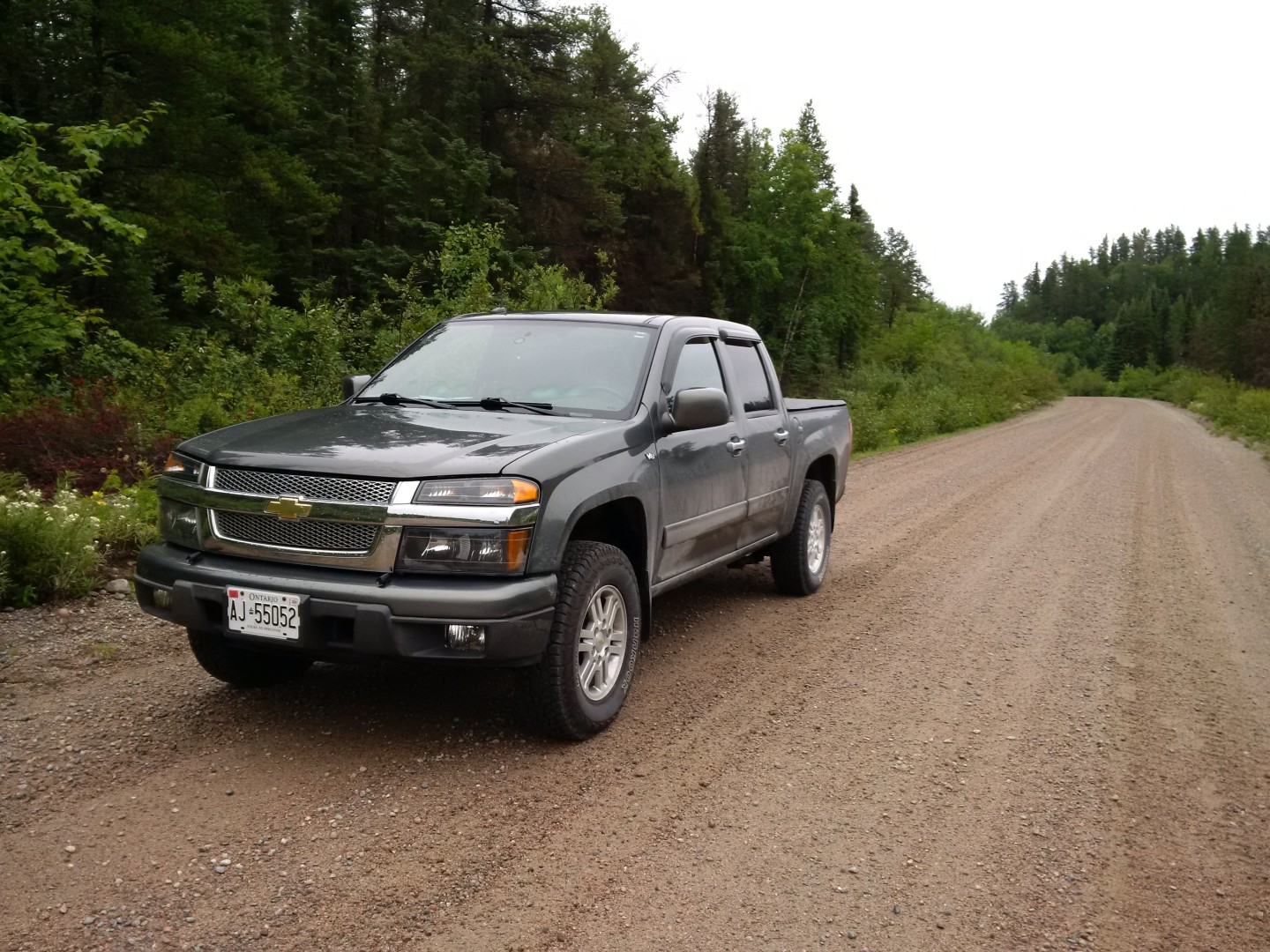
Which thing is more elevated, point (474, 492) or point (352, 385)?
point (352, 385)

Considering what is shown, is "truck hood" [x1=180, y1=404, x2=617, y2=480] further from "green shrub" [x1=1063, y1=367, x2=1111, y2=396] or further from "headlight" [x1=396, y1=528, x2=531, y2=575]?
"green shrub" [x1=1063, y1=367, x2=1111, y2=396]

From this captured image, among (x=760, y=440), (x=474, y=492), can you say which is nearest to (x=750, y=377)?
(x=760, y=440)

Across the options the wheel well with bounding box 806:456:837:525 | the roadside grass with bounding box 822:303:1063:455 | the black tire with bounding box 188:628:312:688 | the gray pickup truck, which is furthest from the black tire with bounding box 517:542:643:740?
the roadside grass with bounding box 822:303:1063:455

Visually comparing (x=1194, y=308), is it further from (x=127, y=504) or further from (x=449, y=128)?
(x=127, y=504)

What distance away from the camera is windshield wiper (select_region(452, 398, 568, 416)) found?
486cm

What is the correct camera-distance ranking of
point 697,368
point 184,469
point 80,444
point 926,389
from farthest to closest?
point 926,389, point 80,444, point 697,368, point 184,469

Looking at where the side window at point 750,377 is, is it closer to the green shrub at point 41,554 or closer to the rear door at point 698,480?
the rear door at point 698,480

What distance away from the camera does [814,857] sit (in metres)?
3.40

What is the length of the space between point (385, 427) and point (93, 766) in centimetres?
177

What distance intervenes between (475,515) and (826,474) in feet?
14.3

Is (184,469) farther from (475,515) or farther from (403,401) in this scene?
(475,515)

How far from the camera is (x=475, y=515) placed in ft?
12.4

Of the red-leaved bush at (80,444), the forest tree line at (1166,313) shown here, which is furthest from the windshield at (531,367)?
the forest tree line at (1166,313)

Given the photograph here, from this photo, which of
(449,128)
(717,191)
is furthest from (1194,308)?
(449,128)
